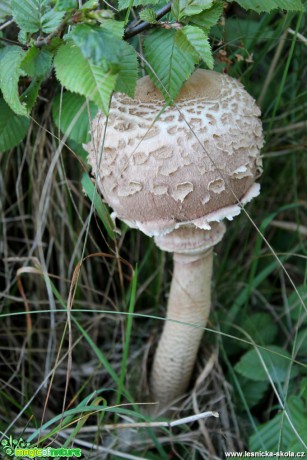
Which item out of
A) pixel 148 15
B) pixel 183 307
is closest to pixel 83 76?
pixel 148 15

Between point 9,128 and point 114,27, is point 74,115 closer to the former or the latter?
point 9,128

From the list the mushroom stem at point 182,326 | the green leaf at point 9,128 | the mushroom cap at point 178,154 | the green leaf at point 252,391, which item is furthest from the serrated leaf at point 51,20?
the green leaf at point 252,391

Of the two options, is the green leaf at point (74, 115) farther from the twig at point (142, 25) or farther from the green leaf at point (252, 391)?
the green leaf at point (252, 391)

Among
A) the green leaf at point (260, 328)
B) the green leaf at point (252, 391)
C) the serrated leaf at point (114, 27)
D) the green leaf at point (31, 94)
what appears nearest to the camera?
the serrated leaf at point (114, 27)

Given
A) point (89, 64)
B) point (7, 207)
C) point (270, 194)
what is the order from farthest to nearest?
point (270, 194), point (7, 207), point (89, 64)

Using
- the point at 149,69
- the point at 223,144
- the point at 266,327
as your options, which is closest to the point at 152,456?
the point at 266,327

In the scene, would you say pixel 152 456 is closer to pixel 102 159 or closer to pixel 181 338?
pixel 181 338
